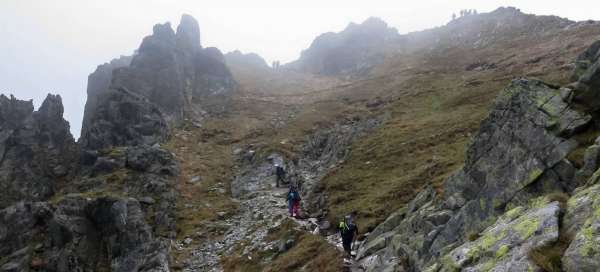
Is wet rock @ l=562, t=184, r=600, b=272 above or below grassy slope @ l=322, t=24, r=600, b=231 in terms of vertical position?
above

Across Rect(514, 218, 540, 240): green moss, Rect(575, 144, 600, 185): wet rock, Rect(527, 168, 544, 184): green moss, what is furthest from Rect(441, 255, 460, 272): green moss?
Rect(527, 168, 544, 184): green moss

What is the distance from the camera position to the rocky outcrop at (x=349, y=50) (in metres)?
144

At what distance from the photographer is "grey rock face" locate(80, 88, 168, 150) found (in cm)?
5894

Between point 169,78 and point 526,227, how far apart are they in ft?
259

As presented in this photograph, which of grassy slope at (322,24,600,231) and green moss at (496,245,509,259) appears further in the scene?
grassy slope at (322,24,600,231)

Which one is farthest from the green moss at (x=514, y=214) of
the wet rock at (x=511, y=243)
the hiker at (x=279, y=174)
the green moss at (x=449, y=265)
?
the hiker at (x=279, y=174)

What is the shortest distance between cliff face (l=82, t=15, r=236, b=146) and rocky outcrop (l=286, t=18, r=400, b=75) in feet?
150

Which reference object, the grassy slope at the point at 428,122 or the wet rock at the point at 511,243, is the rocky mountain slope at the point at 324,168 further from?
the grassy slope at the point at 428,122

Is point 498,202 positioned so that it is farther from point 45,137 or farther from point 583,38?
point 583,38

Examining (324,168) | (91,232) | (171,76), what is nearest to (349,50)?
(171,76)

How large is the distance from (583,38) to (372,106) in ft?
120

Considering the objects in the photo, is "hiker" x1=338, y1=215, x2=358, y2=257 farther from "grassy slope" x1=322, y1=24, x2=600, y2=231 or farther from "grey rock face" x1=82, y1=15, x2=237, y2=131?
"grey rock face" x1=82, y1=15, x2=237, y2=131

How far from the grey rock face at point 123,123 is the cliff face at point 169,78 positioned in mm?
523

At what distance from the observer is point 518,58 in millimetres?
74625
